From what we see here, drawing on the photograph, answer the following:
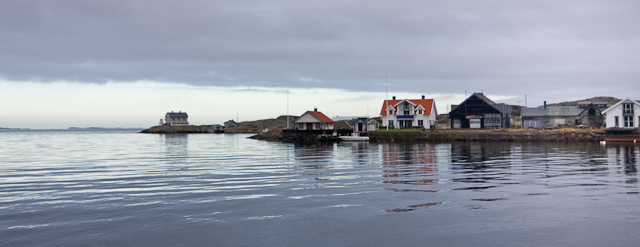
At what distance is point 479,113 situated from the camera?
280ft

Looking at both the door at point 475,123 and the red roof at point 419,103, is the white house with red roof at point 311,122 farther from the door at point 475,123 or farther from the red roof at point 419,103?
the door at point 475,123

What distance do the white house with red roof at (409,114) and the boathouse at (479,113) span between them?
5.22 metres

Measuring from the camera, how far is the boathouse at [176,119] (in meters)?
188

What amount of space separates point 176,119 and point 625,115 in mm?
164270

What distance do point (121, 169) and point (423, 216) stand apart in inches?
898

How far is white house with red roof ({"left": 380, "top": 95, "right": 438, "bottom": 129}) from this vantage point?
86.9 meters

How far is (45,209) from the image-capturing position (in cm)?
1509

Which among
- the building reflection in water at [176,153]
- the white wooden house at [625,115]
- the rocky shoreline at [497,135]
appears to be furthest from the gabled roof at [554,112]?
the building reflection in water at [176,153]

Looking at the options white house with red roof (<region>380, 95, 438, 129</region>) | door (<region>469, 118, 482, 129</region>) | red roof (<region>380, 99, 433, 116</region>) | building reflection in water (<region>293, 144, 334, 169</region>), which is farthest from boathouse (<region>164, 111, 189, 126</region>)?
building reflection in water (<region>293, 144, 334, 169</region>)

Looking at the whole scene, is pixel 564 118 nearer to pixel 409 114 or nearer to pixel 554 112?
pixel 554 112

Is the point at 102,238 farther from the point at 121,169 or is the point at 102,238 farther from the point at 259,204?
the point at 121,169

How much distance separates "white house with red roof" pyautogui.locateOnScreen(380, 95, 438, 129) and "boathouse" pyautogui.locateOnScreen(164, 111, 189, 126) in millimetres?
124067

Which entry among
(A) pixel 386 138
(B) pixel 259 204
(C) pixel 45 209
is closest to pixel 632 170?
(B) pixel 259 204

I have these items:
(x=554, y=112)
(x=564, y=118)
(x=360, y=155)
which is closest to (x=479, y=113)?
(x=554, y=112)
